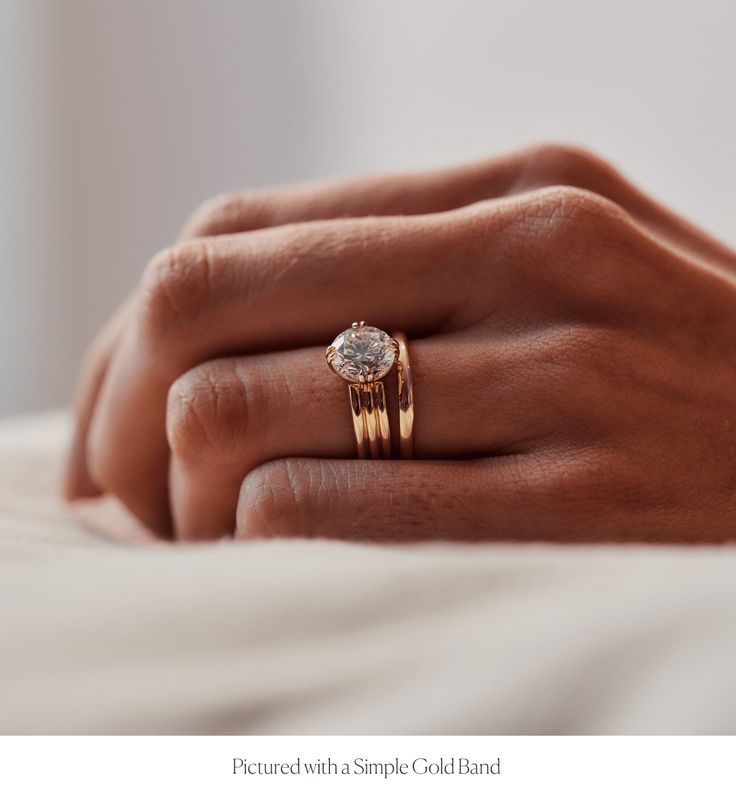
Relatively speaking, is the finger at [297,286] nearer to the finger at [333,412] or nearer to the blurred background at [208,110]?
the finger at [333,412]

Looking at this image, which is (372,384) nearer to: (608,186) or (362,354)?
(362,354)

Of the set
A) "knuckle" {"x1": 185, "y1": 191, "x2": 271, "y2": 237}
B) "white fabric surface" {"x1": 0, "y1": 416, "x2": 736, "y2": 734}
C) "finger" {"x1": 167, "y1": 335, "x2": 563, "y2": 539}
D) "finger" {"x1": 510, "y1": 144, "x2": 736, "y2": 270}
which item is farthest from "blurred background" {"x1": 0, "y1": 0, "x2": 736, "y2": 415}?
"white fabric surface" {"x1": 0, "y1": 416, "x2": 736, "y2": 734}

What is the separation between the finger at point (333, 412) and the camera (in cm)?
54

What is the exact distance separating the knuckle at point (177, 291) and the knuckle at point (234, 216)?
Answer: 112mm

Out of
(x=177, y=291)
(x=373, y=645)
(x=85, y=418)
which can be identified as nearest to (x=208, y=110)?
(x=85, y=418)

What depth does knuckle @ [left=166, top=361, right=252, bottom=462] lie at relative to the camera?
0.54 metres

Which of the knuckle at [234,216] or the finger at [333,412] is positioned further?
the knuckle at [234,216]

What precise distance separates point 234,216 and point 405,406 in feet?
0.88

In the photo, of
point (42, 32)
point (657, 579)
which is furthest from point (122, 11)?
point (657, 579)

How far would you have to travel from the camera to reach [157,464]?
72 centimetres

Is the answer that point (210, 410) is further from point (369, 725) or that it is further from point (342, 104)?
point (342, 104)

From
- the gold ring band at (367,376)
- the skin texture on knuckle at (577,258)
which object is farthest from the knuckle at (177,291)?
the skin texture on knuckle at (577,258)

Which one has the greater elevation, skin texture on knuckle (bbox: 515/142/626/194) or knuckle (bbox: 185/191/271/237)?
skin texture on knuckle (bbox: 515/142/626/194)

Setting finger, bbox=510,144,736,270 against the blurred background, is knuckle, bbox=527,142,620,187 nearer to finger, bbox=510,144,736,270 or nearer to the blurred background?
finger, bbox=510,144,736,270
